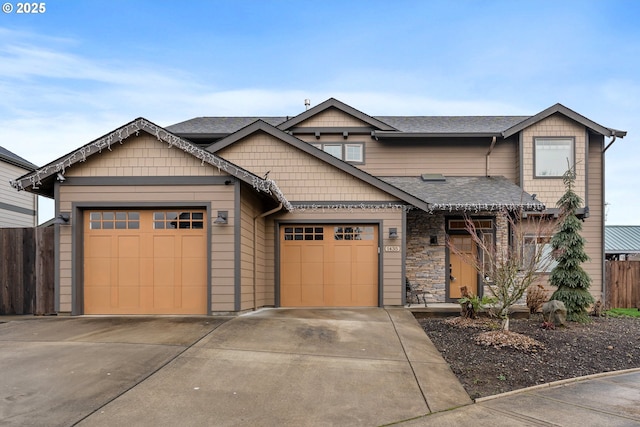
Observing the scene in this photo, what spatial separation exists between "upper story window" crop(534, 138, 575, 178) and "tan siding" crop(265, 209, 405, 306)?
554 centimetres

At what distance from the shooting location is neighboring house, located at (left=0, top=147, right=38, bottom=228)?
1850cm

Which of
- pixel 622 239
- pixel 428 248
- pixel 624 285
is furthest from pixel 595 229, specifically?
pixel 622 239

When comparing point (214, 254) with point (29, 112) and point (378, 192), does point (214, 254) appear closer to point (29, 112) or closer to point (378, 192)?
point (378, 192)

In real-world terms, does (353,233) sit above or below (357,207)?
below

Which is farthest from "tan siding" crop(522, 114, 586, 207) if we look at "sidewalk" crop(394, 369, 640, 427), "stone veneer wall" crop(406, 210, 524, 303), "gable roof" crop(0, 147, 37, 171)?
"gable roof" crop(0, 147, 37, 171)

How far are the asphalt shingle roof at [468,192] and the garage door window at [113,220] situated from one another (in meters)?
6.84

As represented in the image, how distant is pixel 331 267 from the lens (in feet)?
38.0

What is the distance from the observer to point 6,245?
379 inches

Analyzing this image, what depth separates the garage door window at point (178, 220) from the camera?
954 cm

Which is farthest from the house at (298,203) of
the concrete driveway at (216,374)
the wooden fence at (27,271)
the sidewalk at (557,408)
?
the sidewalk at (557,408)

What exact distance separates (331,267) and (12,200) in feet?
49.8

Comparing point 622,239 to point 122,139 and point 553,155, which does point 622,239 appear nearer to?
point 553,155

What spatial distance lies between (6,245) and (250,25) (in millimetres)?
10094

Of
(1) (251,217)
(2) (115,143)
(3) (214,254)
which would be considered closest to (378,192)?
(1) (251,217)
